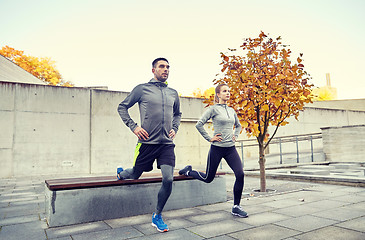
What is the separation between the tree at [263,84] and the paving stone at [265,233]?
2.66 metres

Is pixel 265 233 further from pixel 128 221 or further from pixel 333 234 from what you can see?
pixel 128 221

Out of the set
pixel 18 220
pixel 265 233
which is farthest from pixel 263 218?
pixel 18 220

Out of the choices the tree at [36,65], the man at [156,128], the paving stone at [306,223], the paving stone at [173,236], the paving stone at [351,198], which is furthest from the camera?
the tree at [36,65]

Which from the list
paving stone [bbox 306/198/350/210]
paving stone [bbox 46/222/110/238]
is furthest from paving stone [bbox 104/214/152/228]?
paving stone [bbox 306/198/350/210]

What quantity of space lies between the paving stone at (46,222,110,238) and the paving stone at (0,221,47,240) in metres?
0.10

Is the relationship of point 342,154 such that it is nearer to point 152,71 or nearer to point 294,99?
point 294,99

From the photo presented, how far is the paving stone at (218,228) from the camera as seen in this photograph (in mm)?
3219

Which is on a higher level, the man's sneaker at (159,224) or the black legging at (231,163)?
the black legging at (231,163)

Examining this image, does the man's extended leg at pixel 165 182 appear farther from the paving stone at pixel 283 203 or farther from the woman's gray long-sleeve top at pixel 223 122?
the paving stone at pixel 283 203

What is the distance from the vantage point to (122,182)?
399 centimetres

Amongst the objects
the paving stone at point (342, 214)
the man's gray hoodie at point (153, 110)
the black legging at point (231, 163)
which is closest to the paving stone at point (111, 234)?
the man's gray hoodie at point (153, 110)

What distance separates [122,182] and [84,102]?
9.84 m

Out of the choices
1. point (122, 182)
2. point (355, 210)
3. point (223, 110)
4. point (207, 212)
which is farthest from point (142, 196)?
point (355, 210)

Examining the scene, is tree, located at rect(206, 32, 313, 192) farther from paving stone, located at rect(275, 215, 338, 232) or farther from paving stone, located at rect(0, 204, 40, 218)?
paving stone, located at rect(0, 204, 40, 218)
